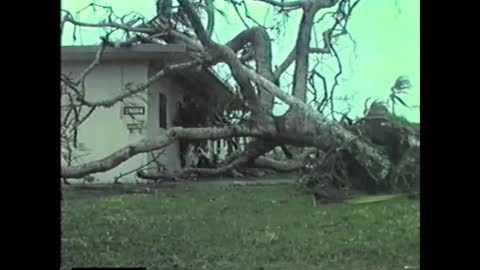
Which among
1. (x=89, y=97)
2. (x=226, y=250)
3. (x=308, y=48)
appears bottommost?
(x=226, y=250)

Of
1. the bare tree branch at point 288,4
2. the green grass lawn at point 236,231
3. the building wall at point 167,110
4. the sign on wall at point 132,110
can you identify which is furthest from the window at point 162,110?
the bare tree branch at point 288,4

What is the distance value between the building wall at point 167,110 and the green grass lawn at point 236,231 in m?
0.28

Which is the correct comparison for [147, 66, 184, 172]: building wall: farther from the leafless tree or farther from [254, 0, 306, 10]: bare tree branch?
[254, 0, 306, 10]: bare tree branch

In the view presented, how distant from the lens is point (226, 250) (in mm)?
4359

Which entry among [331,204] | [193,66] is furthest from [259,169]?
[193,66]

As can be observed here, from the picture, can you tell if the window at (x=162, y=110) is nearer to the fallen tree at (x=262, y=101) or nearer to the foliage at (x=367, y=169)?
the fallen tree at (x=262, y=101)

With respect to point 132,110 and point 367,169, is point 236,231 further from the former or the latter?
point 132,110

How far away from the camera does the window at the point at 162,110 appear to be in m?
5.01

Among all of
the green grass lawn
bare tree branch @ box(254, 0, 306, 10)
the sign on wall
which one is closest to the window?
the sign on wall

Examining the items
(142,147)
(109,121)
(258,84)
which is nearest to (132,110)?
(109,121)
